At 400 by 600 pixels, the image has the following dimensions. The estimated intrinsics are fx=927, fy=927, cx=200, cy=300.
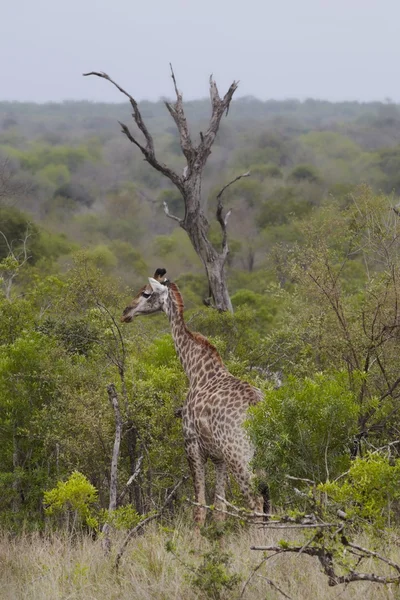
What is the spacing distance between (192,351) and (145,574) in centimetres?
314

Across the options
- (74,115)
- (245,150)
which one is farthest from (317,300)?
(74,115)

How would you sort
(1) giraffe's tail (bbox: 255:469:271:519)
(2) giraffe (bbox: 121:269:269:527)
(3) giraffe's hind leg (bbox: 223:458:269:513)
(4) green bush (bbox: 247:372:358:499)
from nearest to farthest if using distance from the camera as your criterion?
1. (4) green bush (bbox: 247:372:358:499)
2. (1) giraffe's tail (bbox: 255:469:271:519)
3. (3) giraffe's hind leg (bbox: 223:458:269:513)
4. (2) giraffe (bbox: 121:269:269:527)

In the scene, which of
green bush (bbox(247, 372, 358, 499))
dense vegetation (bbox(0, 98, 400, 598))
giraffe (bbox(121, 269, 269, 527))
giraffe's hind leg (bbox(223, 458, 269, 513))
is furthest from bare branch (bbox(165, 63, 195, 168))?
green bush (bbox(247, 372, 358, 499))

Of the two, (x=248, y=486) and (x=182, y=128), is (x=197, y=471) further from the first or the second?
(x=182, y=128)

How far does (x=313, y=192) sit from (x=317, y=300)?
40.3 m

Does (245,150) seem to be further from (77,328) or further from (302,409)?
(302,409)

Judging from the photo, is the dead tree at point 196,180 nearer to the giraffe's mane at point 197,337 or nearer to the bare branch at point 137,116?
the bare branch at point 137,116

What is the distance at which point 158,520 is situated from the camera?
880 centimetres

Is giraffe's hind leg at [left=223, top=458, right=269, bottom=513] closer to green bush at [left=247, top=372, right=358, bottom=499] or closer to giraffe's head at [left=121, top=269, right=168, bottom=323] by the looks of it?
green bush at [left=247, top=372, right=358, bottom=499]

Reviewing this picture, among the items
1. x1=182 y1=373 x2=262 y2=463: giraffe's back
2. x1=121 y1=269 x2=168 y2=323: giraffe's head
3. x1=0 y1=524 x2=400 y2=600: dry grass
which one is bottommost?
x1=0 y1=524 x2=400 y2=600: dry grass

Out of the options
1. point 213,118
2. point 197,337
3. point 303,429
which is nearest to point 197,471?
point 197,337

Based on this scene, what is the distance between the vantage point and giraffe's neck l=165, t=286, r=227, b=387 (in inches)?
333

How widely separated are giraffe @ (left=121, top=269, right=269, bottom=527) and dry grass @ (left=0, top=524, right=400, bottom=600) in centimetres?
55

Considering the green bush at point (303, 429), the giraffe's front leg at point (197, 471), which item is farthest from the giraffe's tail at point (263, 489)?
the giraffe's front leg at point (197, 471)
